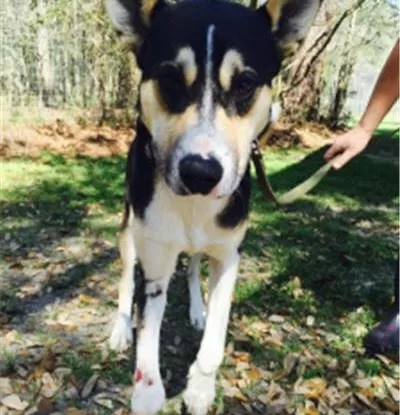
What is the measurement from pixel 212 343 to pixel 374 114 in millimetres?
1579

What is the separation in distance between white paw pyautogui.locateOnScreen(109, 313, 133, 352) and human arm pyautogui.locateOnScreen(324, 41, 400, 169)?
1.53 m

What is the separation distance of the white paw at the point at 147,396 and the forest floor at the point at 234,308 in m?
0.36

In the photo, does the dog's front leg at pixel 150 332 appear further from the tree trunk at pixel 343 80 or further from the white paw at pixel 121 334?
the tree trunk at pixel 343 80

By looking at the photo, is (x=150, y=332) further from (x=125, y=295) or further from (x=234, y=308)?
(x=234, y=308)

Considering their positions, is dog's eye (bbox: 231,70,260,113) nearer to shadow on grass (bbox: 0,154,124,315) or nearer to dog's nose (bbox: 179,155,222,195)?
dog's nose (bbox: 179,155,222,195)

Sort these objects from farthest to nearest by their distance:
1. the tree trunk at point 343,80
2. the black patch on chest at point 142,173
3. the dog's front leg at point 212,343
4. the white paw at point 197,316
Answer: the tree trunk at point 343,80
the white paw at point 197,316
the dog's front leg at point 212,343
the black patch on chest at point 142,173

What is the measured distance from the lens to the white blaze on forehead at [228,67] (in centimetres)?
250

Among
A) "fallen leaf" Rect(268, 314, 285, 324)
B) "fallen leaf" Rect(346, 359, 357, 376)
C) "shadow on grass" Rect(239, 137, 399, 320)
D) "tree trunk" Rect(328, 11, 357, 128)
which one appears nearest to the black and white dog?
"fallen leaf" Rect(346, 359, 357, 376)

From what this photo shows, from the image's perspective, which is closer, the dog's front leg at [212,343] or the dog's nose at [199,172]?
the dog's nose at [199,172]

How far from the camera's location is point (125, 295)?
423 centimetres

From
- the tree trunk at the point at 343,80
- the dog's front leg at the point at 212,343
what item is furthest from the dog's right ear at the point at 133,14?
the tree trunk at the point at 343,80

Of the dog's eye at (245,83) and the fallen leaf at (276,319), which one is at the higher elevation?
the dog's eye at (245,83)

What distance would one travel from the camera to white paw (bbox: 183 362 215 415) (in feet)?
10.3

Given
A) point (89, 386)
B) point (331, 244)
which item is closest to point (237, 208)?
point (89, 386)
